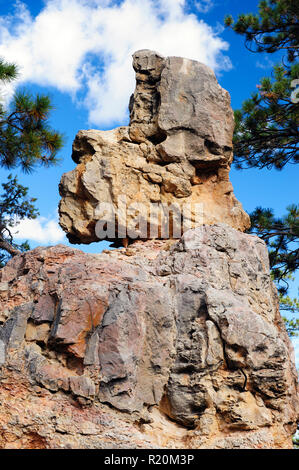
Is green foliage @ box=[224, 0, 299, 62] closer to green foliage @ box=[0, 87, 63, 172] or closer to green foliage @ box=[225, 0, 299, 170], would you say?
green foliage @ box=[225, 0, 299, 170]

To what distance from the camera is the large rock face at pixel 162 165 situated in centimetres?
643

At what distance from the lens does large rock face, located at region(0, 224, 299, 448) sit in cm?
450

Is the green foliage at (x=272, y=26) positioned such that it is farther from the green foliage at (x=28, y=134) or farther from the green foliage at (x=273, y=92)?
the green foliage at (x=28, y=134)

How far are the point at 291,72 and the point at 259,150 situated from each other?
1678 millimetres

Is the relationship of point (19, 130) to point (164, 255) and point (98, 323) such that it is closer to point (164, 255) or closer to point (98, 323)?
point (164, 255)

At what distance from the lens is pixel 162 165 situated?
6.68 metres

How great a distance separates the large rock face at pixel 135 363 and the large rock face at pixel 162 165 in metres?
1.27

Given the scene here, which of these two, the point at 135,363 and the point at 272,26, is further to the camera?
the point at 272,26

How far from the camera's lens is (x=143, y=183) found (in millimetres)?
6539

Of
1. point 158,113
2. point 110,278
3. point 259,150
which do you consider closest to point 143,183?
point 158,113

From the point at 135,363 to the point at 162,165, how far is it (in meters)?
2.83

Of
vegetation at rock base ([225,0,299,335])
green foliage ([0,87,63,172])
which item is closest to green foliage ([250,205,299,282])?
vegetation at rock base ([225,0,299,335])
